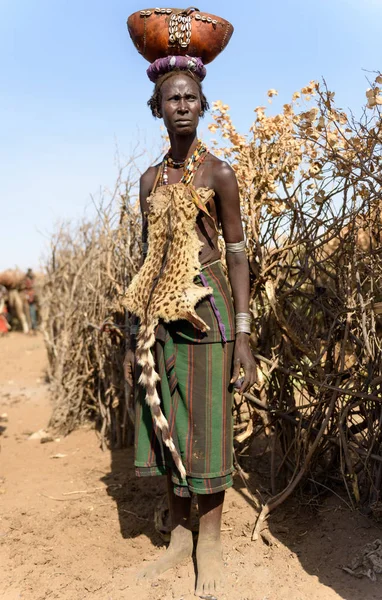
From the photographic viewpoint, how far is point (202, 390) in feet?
8.18

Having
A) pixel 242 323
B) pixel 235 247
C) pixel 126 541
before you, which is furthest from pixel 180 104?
pixel 126 541

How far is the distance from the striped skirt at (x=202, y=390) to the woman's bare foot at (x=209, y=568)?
0.26 m

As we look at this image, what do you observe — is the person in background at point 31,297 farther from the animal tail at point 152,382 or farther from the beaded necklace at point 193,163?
the beaded necklace at point 193,163

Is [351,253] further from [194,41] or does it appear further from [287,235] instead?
[194,41]

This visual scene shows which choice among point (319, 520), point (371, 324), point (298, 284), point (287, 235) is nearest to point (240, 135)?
point (287, 235)

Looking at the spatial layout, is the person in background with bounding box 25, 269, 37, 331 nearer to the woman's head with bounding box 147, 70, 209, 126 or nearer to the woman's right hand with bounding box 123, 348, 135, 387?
the woman's right hand with bounding box 123, 348, 135, 387

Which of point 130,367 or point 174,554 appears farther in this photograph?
point 130,367

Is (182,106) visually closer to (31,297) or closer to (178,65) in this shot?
(178,65)

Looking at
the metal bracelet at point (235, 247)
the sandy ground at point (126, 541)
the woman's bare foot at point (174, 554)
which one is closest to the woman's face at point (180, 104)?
the metal bracelet at point (235, 247)

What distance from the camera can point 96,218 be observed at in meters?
4.90

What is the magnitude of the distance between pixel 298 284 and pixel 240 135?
863mm

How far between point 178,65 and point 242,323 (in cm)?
116

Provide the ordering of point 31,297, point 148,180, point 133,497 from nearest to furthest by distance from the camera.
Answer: point 148,180
point 133,497
point 31,297

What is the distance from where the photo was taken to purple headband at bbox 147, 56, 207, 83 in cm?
254
